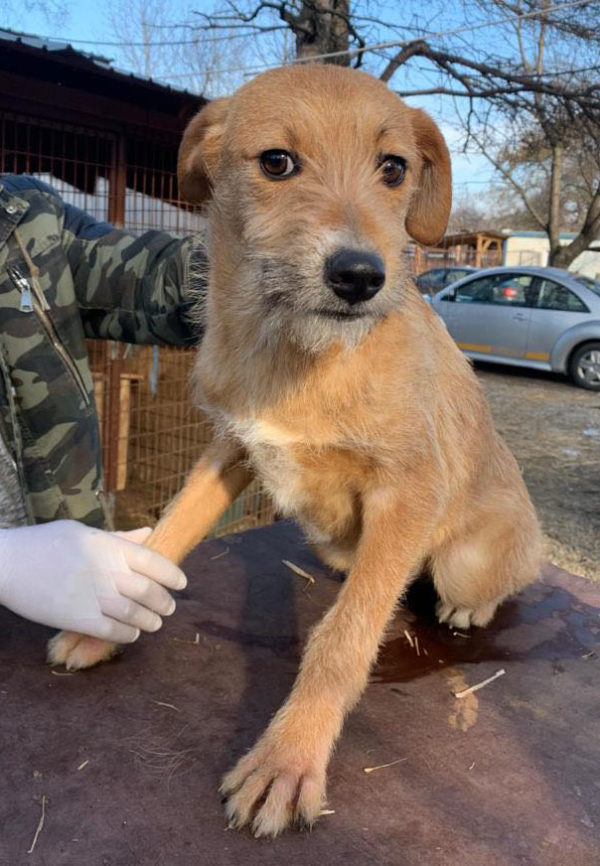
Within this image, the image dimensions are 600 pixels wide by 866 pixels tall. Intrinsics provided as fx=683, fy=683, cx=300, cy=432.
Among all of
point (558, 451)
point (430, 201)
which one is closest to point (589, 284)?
point (558, 451)

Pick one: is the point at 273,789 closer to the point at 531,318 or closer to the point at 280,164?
the point at 280,164

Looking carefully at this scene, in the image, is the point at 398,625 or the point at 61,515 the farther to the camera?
the point at 61,515

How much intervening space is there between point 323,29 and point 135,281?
22.0 feet

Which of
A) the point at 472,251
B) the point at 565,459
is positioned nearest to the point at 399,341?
the point at 565,459

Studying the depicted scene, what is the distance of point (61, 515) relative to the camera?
278 centimetres

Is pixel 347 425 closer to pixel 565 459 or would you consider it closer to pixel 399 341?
pixel 399 341

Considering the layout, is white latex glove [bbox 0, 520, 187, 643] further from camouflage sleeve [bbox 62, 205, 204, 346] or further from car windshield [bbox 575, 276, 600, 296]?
car windshield [bbox 575, 276, 600, 296]

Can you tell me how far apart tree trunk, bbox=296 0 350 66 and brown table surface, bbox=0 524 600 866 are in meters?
7.57

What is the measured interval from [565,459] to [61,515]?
7765mm

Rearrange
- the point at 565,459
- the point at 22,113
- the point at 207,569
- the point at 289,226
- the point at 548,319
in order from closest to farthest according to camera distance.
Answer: the point at 289,226, the point at 207,569, the point at 22,113, the point at 565,459, the point at 548,319

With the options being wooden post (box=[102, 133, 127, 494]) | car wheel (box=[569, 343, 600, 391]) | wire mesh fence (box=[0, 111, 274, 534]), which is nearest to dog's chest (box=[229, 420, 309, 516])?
wire mesh fence (box=[0, 111, 274, 534])

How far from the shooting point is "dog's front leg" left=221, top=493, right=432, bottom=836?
129cm

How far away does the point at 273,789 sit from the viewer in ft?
4.28

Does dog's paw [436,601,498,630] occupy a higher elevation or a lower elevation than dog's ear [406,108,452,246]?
lower
